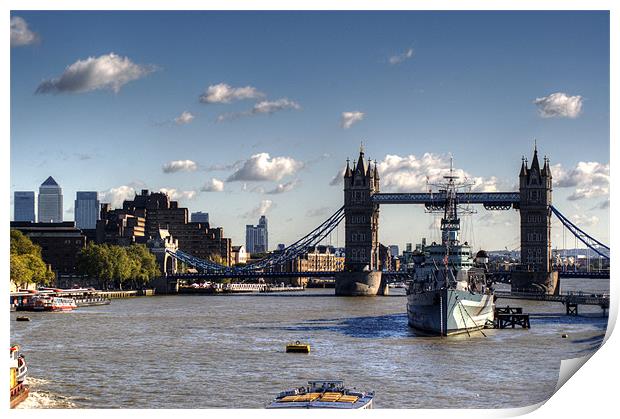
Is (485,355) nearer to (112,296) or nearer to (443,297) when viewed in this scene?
(443,297)

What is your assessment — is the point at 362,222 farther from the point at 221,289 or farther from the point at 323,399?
the point at 323,399

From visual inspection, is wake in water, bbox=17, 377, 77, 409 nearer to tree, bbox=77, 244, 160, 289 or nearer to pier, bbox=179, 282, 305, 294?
tree, bbox=77, 244, 160, 289

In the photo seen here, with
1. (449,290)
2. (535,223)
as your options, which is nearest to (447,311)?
(449,290)

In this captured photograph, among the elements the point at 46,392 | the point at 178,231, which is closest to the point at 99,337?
the point at 46,392

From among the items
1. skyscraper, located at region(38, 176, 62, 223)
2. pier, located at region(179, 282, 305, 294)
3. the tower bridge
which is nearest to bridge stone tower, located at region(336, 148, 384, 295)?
the tower bridge

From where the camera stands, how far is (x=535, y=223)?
109438 millimetres

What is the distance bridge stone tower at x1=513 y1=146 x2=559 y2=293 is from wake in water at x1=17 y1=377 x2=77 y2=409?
81846 mm

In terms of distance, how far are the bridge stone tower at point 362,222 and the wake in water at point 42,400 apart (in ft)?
261

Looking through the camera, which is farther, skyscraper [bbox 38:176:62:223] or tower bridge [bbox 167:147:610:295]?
skyscraper [bbox 38:176:62:223]

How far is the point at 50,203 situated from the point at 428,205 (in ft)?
231

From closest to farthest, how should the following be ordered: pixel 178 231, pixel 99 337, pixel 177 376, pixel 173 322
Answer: pixel 177 376 < pixel 99 337 < pixel 173 322 < pixel 178 231

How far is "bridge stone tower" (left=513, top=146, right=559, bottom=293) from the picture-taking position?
351 ft
